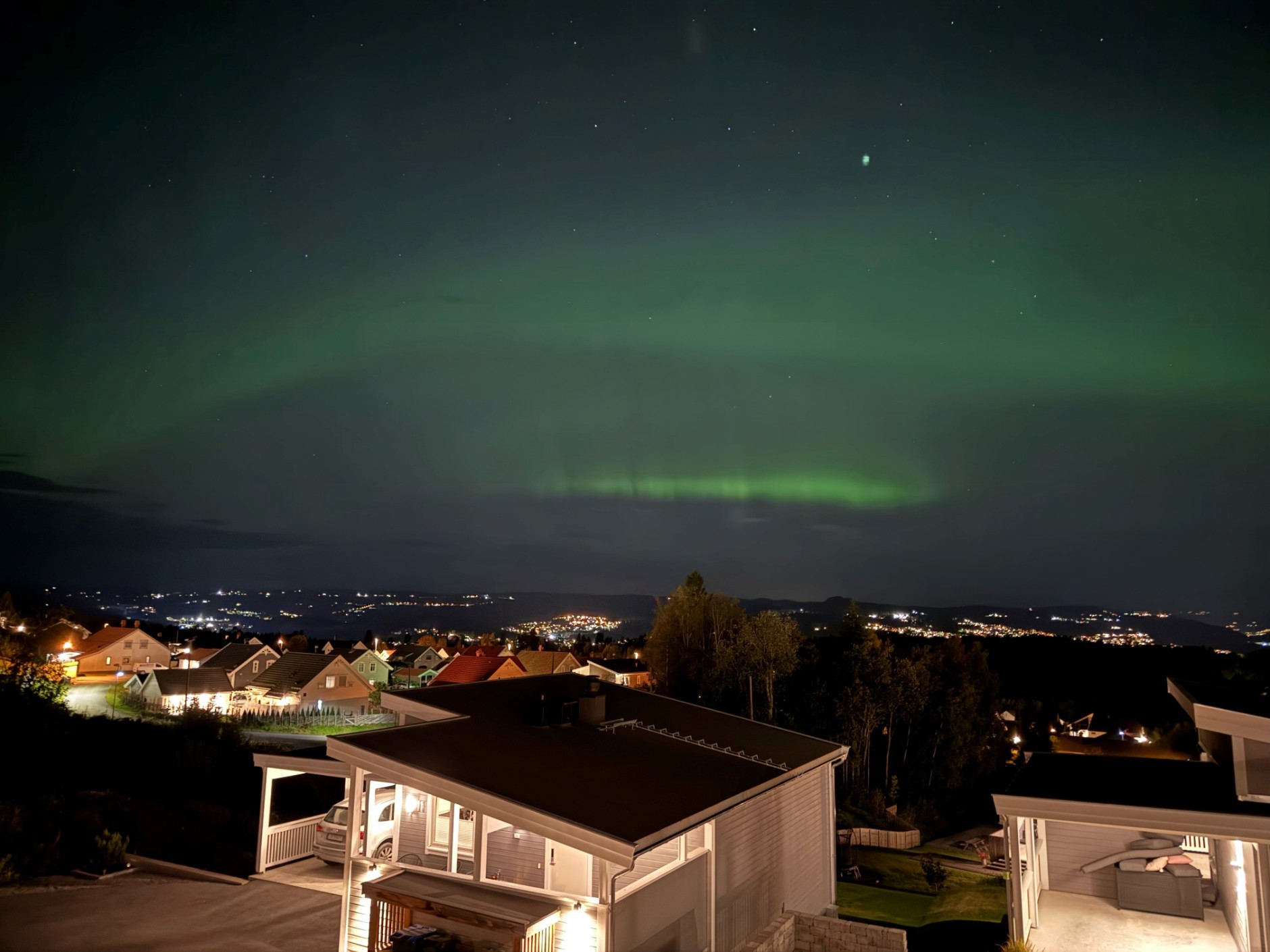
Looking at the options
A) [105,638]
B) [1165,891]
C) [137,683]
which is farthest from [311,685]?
[1165,891]

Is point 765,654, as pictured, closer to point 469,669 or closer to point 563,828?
point 469,669

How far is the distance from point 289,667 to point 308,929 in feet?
139

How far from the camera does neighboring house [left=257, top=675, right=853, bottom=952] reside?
8.77m

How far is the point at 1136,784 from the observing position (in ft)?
36.1

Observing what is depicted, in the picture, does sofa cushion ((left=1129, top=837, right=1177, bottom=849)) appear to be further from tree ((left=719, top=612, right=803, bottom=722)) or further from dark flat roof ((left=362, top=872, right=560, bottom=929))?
tree ((left=719, top=612, right=803, bottom=722))

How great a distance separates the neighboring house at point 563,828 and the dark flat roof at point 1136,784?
12.1ft

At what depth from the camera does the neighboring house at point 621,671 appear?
57.7 m

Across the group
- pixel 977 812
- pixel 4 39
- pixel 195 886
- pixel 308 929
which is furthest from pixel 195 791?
pixel 977 812

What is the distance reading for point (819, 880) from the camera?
1502 centimetres

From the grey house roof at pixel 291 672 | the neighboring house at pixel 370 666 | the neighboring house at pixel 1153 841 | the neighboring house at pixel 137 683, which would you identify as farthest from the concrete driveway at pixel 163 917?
the neighboring house at pixel 370 666

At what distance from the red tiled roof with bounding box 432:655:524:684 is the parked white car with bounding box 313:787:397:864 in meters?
40.9

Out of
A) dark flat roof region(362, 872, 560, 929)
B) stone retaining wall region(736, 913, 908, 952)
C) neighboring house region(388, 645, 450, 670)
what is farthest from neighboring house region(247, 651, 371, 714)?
dark flat roof region(362, 872, 560, 929)

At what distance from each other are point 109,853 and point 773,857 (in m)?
11.5

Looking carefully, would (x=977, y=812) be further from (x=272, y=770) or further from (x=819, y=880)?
(x=272, y=770)
